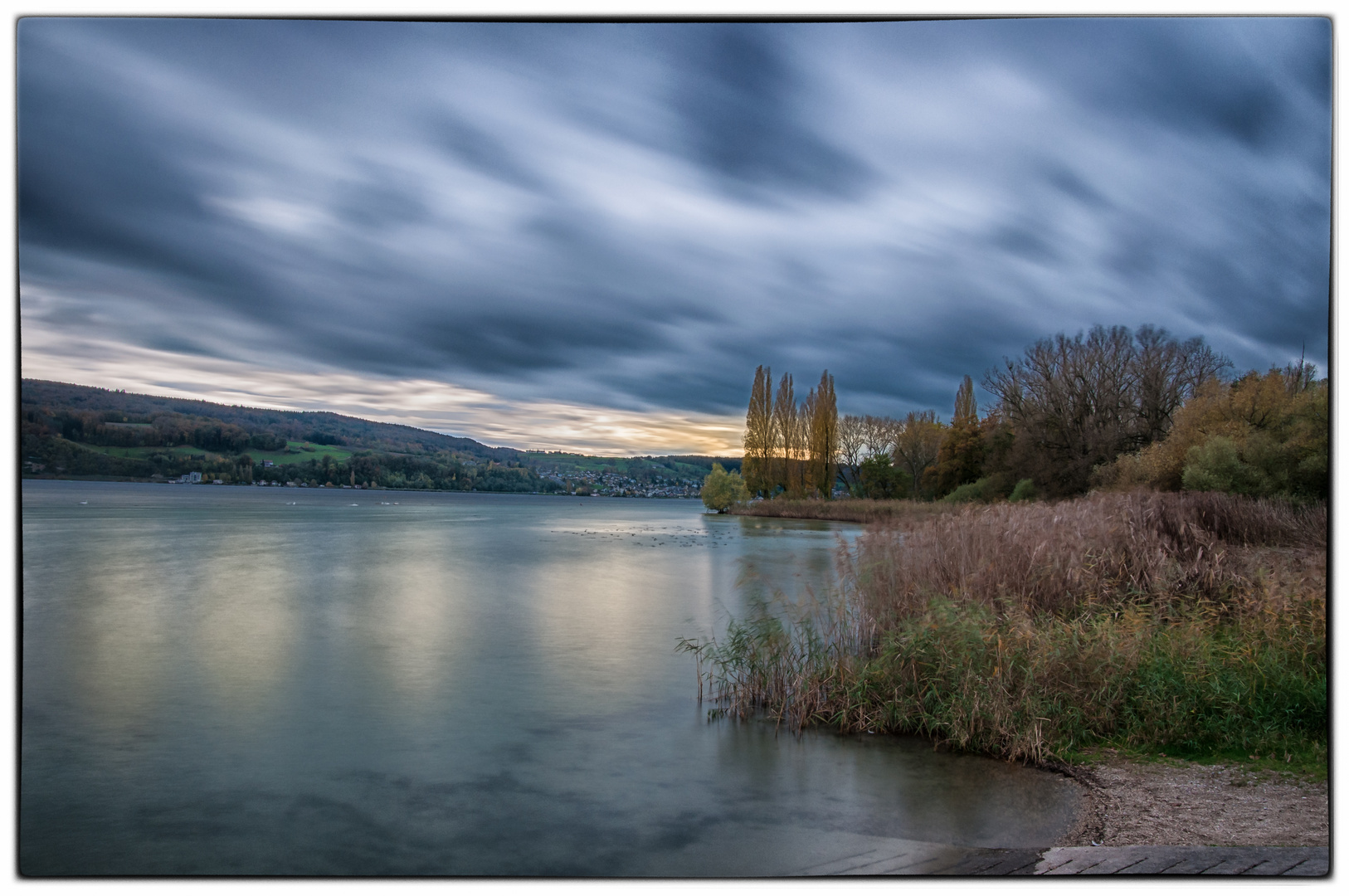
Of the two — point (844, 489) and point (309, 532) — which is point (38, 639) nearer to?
A: point (309, 532)

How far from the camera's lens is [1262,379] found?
14.0 feet

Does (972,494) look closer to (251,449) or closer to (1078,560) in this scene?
(1078,560)

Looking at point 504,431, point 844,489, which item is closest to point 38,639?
point 504,431

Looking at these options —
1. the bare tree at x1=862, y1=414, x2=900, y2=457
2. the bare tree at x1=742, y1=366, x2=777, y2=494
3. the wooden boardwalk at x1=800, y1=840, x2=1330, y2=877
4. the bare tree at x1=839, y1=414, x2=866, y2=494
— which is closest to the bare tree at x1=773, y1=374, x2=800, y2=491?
the bare tree at x1=742, y1=366, x2=777, y2=494

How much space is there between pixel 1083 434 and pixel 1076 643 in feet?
47.4

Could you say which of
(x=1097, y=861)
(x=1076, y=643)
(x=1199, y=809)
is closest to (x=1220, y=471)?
(x=1076, y=643)

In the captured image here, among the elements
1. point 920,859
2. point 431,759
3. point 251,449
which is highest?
point 251,449

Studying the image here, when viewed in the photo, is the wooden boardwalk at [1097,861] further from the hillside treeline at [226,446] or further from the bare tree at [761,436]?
the bare tree at [761,436]

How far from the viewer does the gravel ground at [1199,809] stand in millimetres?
2734

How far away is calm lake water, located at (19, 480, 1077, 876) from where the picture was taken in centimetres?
291

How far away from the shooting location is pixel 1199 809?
2.94m

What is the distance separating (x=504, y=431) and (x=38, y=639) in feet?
14.1

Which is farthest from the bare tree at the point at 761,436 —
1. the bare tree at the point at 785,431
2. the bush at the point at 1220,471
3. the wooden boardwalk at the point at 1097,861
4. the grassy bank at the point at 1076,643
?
the wooden boardwalk at the point at 1097,861

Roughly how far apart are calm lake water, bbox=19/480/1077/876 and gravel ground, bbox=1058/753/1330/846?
155mm
